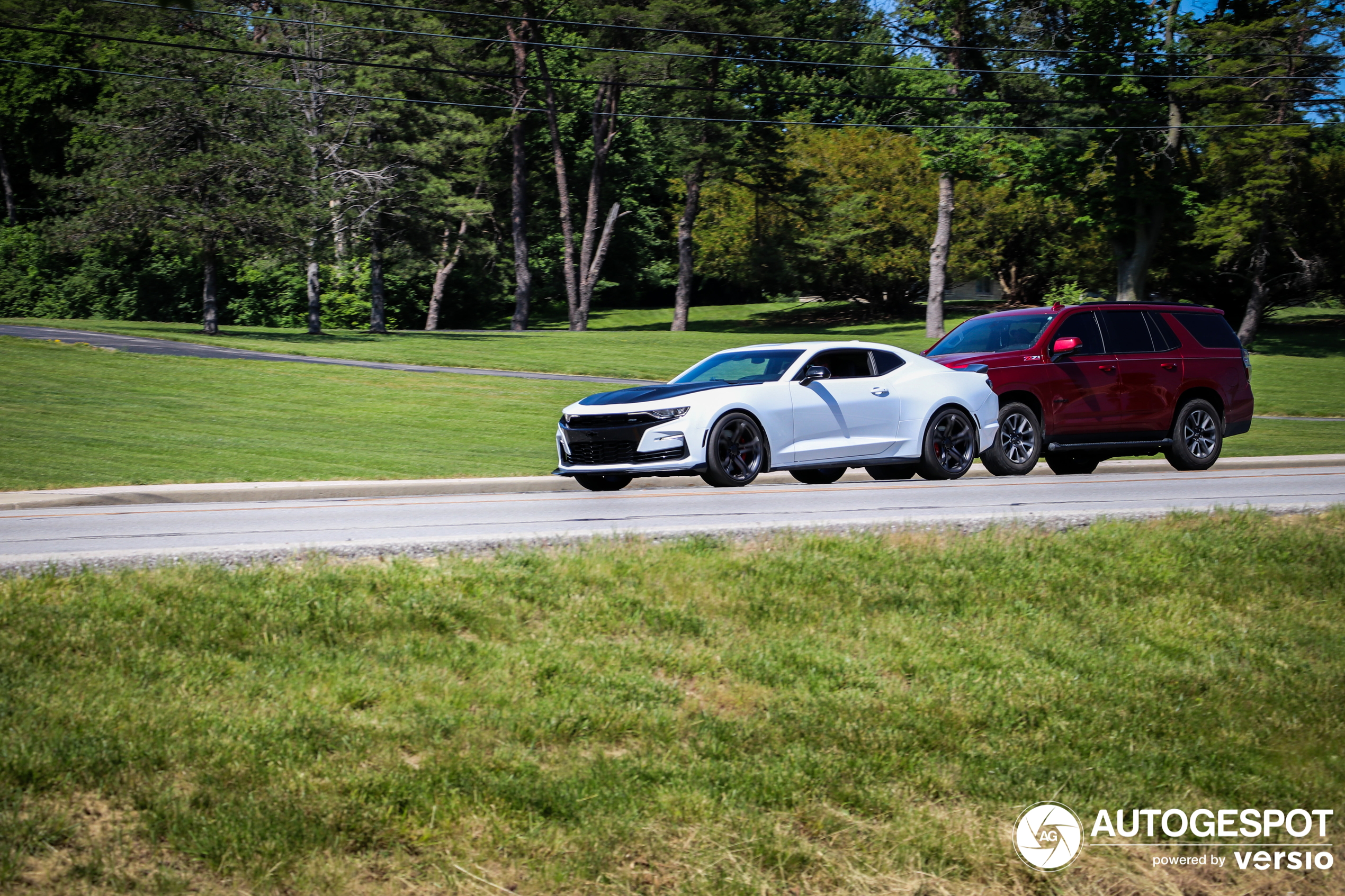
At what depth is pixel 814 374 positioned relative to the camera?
12664 mm

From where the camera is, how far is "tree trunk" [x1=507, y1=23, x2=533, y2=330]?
180 feet

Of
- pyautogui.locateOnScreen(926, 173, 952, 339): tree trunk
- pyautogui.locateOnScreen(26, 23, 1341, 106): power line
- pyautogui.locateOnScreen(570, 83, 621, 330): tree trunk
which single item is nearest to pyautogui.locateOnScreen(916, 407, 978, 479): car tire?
pyautogui.locateOnScreen(26, 23, 1341, 106): power line

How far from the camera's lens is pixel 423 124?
50.3m

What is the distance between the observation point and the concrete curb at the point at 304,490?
484 inches

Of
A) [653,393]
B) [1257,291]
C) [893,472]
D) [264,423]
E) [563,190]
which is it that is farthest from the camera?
[563,190]

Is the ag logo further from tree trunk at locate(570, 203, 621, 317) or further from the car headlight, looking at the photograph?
tree trunk at locate(570, 203, 621, 317)

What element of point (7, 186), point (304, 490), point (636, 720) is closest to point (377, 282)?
point (7, 186)

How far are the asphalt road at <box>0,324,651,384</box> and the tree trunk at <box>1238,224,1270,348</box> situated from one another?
2957 cm

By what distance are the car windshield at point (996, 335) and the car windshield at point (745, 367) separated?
2552 millimetres

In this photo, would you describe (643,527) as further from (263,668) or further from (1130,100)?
(1130,100)

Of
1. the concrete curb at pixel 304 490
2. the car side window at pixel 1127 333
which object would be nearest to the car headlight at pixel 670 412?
the concrete curb at pixel 304 490

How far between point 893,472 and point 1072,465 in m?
3.18

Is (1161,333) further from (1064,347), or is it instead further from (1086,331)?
(1064,347)

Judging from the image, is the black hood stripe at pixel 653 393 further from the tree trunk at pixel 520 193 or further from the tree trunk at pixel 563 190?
the tree trunk at pixel 520 193
